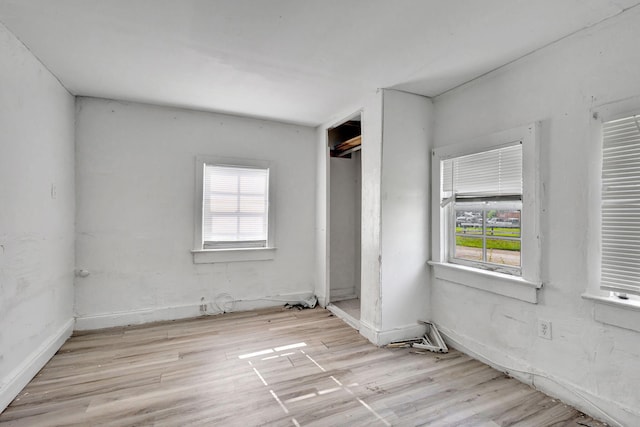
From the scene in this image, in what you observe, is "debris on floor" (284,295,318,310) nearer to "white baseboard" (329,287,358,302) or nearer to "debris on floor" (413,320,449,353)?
"white baseboard" (329,287,358,302)

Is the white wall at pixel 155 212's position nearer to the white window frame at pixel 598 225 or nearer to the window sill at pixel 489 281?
Answer: the window sill at pixel 489 281

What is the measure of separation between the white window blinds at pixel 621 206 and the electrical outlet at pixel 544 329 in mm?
457

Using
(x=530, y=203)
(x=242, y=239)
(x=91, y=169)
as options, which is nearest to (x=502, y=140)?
(x=530, y=203)

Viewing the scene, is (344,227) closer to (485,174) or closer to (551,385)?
(485,174)

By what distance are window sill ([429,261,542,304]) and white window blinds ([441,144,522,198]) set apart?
669mm

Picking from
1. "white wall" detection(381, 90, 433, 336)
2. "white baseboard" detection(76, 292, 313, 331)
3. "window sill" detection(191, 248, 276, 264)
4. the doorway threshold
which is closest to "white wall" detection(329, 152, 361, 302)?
the doorway threshold

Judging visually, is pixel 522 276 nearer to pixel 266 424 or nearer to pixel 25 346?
pixel 266 424

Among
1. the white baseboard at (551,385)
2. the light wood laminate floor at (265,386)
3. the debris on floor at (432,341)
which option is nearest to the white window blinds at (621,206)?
the white baseboard at (551,385)

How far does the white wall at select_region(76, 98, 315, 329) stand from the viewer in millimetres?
3225

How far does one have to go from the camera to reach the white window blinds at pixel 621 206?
1771mm

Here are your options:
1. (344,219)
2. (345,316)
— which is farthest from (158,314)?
(344,219)

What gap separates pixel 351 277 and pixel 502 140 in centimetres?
282

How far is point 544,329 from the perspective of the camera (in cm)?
218

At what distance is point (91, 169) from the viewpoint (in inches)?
127
